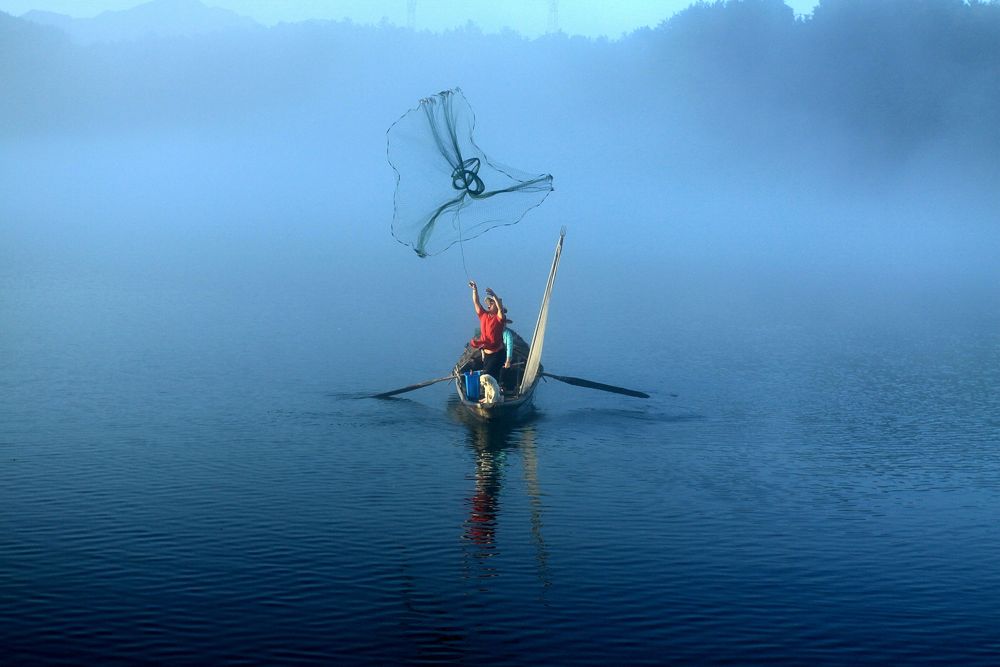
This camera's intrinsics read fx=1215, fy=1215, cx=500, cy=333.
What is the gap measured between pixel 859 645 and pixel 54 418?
842 inches

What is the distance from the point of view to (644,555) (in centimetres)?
2069

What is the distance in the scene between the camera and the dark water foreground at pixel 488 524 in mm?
17141

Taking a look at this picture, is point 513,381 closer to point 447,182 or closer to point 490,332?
point 490,332

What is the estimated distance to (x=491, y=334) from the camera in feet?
102

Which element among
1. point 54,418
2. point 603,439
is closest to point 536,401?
point 603,439

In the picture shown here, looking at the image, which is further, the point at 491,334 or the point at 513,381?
the point at 513,381

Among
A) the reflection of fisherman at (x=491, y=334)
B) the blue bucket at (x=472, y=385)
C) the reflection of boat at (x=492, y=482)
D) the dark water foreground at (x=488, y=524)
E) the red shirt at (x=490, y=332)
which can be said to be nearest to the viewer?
the dark water foreground at (x=488, y=524)

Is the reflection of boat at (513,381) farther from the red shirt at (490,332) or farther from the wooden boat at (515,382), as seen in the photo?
the red shirt at (490,332)

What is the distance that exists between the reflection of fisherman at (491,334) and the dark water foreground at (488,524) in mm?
1653

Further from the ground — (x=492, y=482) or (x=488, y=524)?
(x=492, y=482)

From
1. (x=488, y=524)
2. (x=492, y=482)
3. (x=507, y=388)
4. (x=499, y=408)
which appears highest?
(x=507, y=388)

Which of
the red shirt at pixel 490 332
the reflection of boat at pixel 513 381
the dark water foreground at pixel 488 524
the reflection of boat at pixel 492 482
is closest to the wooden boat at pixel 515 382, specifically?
the reflection of boat at pixel 513 381

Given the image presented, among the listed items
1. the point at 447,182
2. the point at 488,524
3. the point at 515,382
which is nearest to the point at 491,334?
the point at 515,382

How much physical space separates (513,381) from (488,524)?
10712mm
